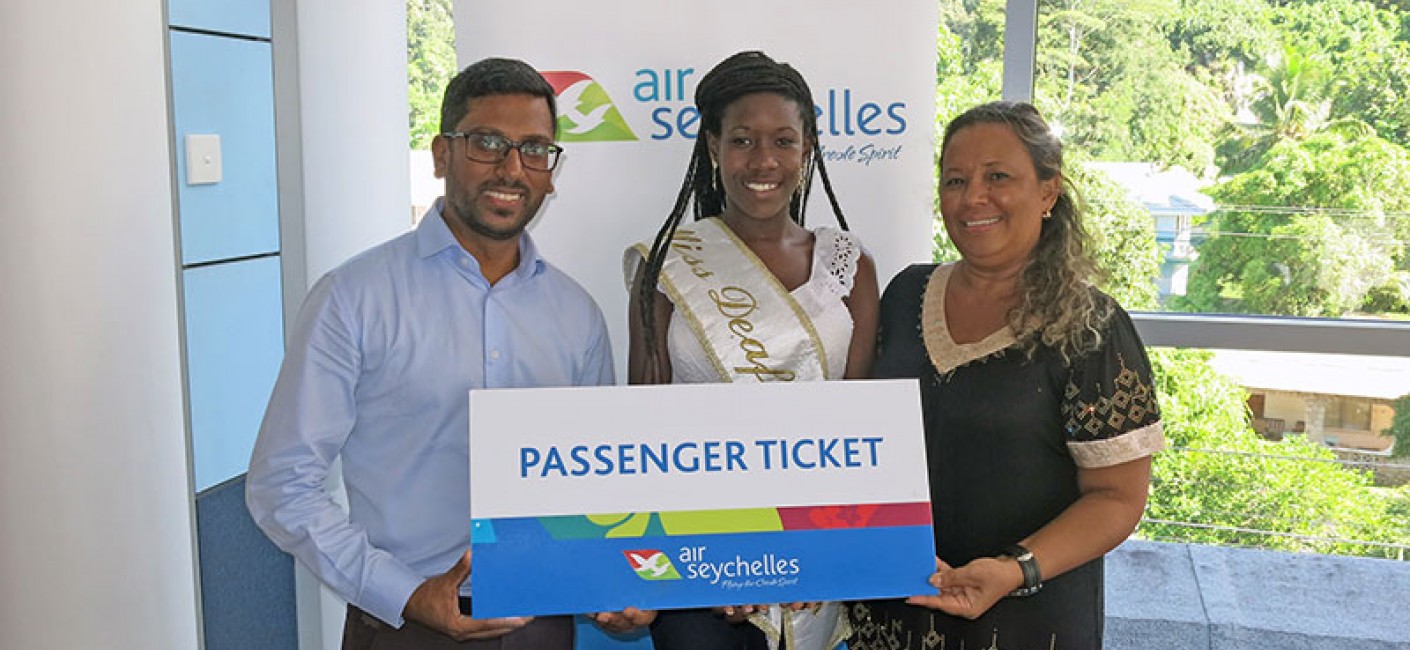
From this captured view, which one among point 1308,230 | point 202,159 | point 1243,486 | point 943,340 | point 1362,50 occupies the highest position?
point 1362,50

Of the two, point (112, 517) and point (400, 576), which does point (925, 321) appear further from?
point (112, 517)

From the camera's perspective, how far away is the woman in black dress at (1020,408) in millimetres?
1886

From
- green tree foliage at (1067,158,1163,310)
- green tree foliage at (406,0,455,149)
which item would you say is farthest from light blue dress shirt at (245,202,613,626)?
green tree foliage at (1067,158,1163,310)

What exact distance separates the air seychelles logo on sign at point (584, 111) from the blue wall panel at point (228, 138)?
28.1 inches

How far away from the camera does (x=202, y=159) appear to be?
2729 mm

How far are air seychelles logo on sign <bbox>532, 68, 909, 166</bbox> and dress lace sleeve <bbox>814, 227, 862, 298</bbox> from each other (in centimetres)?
61

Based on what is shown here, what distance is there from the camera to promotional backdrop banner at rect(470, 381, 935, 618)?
179 centimetres

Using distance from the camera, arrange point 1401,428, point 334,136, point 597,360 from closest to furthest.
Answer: point 597,360, point 334,136, point 1401,428

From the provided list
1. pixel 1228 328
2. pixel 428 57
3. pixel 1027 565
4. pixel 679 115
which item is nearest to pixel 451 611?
pixel 1027 565

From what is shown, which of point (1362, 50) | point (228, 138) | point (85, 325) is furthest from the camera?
point (1362, 50)

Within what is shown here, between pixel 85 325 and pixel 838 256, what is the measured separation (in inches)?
60.5

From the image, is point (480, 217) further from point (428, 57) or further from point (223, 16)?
point (428, 57)

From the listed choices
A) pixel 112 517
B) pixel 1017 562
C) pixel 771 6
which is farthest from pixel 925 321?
pixel 112 517

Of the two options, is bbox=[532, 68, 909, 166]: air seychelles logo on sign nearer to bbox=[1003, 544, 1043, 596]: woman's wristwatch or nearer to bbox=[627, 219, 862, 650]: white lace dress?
bbox=[627, 219, 862, 650]: white lace dress
